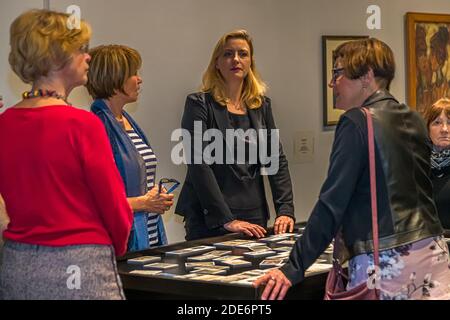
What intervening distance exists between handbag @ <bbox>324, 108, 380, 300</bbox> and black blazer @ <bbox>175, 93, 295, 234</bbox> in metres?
1.30

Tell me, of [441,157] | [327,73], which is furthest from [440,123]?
[327,73]

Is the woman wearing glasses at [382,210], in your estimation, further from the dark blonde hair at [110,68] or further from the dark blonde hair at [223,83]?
the dark blonde hair at [223,83]

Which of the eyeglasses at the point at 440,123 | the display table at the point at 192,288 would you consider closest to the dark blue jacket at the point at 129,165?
the display table at the point at 192,288

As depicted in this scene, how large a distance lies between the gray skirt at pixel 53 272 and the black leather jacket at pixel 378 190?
0.59 metres

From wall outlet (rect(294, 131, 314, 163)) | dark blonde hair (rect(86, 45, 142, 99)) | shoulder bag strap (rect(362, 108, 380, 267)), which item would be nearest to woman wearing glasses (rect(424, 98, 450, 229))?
wall outlet (rect(294, 131, 314, 163))

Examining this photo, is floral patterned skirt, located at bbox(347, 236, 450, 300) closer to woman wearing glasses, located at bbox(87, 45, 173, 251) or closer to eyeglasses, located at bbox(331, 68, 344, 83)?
eyeglasses, located at bbox(331, 68, 344, 83)

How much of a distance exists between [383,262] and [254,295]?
0.39 meters

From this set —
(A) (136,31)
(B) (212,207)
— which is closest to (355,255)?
(B) (212,207)

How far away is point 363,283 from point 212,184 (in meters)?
1.54

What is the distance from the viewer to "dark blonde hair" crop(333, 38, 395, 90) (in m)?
2.50

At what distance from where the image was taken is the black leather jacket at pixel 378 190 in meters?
2.35

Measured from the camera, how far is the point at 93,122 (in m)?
2.16

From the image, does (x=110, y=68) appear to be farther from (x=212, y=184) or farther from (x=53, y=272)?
(x=53, y=272)
